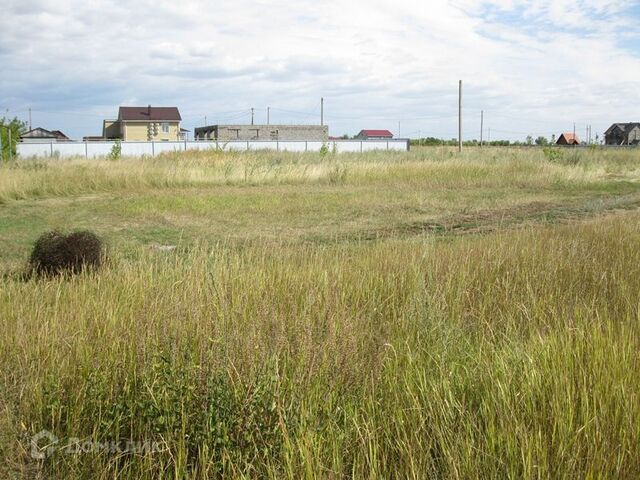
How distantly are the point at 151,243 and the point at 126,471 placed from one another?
8.76 meters

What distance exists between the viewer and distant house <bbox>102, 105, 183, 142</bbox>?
7806 cm

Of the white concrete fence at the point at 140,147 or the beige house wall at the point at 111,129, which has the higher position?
the beige house wall at the point at 111,129

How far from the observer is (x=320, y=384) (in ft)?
12.0

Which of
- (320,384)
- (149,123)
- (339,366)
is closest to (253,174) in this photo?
(339,366)

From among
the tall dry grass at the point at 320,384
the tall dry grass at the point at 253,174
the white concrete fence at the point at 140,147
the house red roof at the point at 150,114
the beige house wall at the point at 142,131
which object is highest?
the house red roof at the point at 150,114

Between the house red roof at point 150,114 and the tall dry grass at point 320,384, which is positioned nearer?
the tall dry grass at point 320,384

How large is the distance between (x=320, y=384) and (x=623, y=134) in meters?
101

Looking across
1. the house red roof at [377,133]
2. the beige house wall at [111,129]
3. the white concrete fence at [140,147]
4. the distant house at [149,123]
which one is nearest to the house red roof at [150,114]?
the distant house at [149,123]

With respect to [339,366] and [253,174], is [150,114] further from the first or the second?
[339,366]

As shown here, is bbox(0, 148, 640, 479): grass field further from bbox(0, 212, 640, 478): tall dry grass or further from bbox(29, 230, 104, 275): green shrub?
bbox(29, 230, 104, 275): green shrub

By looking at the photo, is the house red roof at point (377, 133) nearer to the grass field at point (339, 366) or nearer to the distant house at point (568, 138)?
the distant house at point (568, 138)

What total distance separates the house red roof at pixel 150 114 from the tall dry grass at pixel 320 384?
76.3 meters

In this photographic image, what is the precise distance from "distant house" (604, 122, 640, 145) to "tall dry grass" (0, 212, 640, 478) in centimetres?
9425

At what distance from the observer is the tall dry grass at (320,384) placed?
10.1 ft
